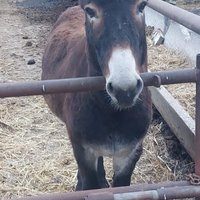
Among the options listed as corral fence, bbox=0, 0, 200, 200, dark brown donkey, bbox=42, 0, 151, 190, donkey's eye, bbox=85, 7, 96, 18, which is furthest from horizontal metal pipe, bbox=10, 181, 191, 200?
donkey's eye, bbox=85, 7, 96, 18

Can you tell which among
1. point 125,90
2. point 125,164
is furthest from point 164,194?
point 125,164

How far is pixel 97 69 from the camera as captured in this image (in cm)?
188

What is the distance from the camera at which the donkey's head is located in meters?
1.38

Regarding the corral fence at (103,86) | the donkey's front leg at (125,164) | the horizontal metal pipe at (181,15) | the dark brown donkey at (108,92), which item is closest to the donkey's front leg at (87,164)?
the dark brown donkey at (108,92)

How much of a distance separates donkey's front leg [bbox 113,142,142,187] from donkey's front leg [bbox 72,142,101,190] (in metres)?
0.13

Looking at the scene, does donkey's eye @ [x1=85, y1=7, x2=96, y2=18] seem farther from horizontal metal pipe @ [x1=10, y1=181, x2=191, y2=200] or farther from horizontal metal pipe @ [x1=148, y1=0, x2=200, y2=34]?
horizontal metal pipe @ [x1=10, y1=181, x2=191, y2=200]

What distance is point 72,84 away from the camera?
1.43m

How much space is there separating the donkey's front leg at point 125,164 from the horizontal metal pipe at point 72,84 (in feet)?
2.41

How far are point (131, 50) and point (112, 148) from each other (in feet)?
2.18

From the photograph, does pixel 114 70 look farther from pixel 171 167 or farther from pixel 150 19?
pixel 150 19

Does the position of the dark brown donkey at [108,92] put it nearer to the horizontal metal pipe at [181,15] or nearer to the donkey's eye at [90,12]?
the donkey's eye at [90,12]

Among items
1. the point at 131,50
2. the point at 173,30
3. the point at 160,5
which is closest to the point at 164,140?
the point at 160,5

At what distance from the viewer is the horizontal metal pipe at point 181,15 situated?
1.91m

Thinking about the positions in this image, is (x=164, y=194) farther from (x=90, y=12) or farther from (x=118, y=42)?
(x=90, y=12)
